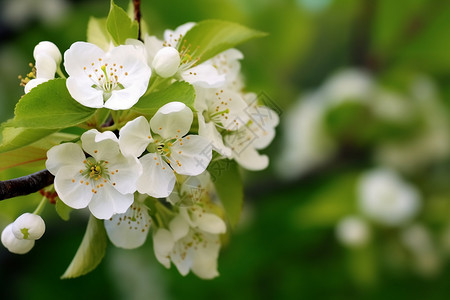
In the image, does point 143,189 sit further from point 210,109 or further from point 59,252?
point 59,252

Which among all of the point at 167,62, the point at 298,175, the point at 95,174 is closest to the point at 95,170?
the point at 95,174

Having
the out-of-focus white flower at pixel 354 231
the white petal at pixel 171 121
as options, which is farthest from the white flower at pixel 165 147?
the out-of-focus white flower at pixel 354 231

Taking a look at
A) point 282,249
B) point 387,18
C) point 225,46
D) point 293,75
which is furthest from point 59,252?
point 225,46

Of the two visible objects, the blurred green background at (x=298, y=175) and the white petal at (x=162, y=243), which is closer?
the white petal at (x=162, y=243)

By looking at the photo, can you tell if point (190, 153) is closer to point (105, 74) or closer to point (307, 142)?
point (105, 74)

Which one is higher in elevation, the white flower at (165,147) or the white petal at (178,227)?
the white flower at (165,147)

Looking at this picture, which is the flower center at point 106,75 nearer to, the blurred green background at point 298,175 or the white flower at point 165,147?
the white flower at point 165,147

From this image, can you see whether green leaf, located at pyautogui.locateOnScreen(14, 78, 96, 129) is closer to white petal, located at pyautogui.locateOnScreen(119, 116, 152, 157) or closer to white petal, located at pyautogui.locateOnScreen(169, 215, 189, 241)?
white petal, located at pyautogui.locateOnScreen(119, 116, 152, 157)
